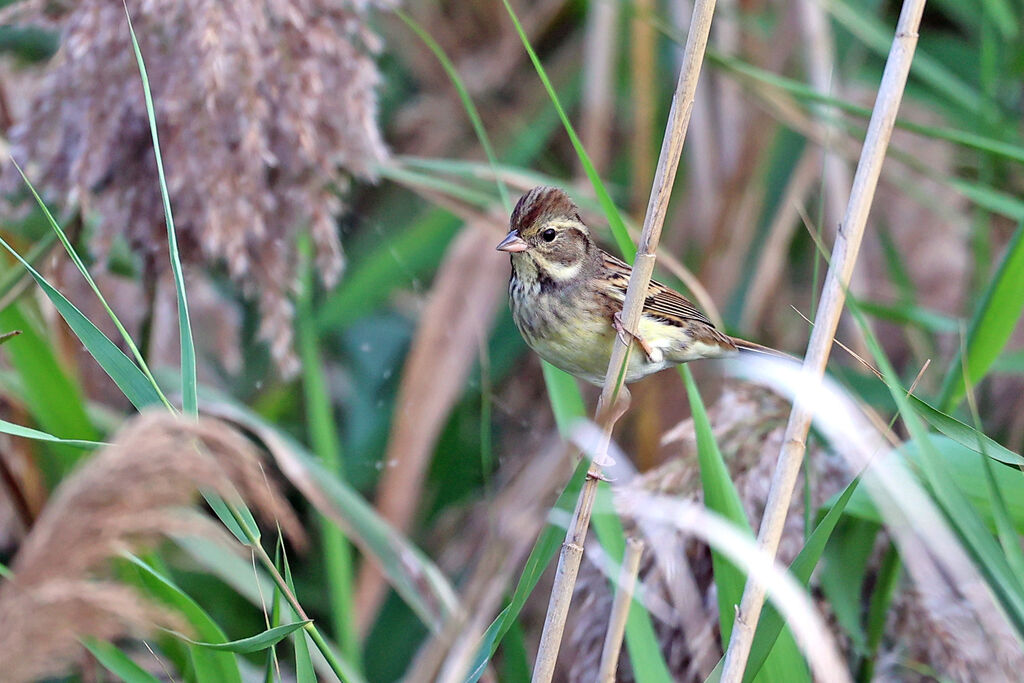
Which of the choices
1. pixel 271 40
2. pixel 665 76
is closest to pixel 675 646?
pixel 271 40

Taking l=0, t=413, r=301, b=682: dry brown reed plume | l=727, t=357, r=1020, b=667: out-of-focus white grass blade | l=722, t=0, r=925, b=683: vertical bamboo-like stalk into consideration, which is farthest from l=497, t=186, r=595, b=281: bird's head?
l=0, t=413, r=301, b=682: dry brown reed plume

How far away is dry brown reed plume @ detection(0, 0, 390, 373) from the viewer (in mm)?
1750

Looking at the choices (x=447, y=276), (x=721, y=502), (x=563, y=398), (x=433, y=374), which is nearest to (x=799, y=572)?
(x=721, y=502)

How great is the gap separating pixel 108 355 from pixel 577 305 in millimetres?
953

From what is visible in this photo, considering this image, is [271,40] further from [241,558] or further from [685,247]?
[685,247]

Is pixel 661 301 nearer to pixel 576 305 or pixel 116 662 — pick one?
pixel 576 305

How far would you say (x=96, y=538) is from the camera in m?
0.83

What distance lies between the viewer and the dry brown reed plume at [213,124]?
1.75 m

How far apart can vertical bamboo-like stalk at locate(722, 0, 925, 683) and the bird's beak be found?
0.65 m

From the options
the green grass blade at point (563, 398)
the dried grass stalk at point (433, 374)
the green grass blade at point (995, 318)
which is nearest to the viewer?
the green grass blade at point (995, 318)

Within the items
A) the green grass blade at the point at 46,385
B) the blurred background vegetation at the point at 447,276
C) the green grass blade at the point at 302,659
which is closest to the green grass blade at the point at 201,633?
the blurred background vegetation at the point at 447,276

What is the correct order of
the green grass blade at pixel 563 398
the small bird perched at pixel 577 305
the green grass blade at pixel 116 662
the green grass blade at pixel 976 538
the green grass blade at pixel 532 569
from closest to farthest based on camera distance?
the green grass blade at pixel 976 538, the green grass blade at pixel 532 569, the green grass blade at pixel 116 662, the green grass blade at pixel 563 398, the small bird perched at pixel 577 305

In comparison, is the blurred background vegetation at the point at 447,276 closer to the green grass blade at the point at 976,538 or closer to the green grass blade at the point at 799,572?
the green grass blade at the point at 976,538

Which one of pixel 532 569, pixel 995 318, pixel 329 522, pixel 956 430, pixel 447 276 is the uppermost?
pixel 995 318
